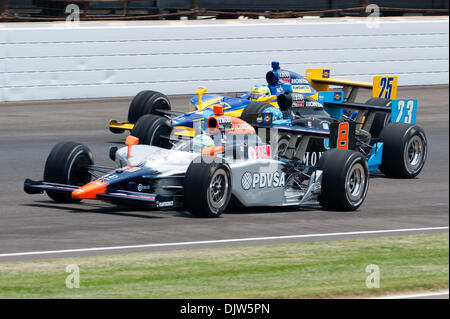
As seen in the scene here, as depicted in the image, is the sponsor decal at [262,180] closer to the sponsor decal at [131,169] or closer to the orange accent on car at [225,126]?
the orange accent on car at [225,126]

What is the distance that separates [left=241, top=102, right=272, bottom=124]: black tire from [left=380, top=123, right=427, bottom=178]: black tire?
199 cm

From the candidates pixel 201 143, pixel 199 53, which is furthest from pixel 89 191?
pixel 199 53

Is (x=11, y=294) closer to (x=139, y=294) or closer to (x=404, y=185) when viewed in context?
(x=139, y=294)

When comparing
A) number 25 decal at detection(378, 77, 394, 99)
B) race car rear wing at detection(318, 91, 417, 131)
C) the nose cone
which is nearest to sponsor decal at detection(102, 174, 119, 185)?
the nose cone

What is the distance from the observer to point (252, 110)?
16.5 meters

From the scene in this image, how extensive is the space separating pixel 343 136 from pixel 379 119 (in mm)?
3839

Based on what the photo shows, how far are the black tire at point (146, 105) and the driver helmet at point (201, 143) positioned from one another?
216 inches

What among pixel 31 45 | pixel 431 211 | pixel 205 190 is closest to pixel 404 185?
pixel 431 211

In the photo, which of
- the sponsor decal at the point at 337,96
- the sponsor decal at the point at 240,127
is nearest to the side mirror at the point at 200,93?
the sponsor decal at the point at 337,96

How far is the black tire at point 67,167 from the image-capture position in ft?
42.0

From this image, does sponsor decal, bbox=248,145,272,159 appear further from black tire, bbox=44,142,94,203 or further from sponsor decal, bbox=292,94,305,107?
sponsor decal, bbox=292,94,305,107

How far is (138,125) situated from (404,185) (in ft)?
13.5

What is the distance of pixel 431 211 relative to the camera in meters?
13.2

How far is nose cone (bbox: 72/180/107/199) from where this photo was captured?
12.1 metres
